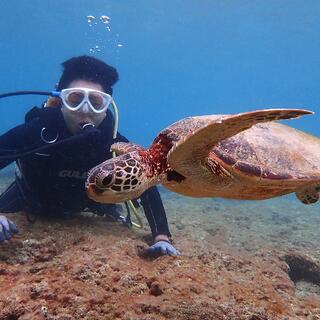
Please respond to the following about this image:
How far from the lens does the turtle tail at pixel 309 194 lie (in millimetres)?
3619

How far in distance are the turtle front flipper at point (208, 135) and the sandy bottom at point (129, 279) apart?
3.27ft

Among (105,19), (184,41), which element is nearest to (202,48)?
(184,41)

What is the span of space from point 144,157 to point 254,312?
4.84 feet

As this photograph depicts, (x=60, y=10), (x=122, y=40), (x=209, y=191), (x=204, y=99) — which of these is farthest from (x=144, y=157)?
(x=204, y=99)

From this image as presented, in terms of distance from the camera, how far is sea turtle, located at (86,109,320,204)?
2.48 m

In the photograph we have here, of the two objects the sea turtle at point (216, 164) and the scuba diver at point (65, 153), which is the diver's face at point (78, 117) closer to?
the scuba diver at point (65, 153)

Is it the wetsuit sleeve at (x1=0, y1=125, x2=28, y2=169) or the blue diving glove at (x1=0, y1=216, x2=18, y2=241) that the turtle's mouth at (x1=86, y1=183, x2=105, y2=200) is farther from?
the wetsuit sleeve at (x1=0, y1=125, x2=28, y2=169)

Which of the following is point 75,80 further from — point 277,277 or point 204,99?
point 204,99

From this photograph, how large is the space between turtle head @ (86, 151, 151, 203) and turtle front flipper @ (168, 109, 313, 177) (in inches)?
11.6

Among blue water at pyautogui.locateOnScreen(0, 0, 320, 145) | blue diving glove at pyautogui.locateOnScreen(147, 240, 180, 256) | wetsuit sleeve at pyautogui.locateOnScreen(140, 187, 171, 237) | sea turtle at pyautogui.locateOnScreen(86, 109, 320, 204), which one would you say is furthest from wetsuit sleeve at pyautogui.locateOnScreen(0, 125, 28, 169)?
blue water at pyautogui.locateOnScreen(0, 0, 320, 145)

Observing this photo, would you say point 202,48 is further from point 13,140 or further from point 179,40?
point 13,140

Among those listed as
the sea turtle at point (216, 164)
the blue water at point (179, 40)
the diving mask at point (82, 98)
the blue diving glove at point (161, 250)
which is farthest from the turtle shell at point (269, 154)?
the blue water at point (179, 40)

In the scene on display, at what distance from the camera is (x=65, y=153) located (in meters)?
4.66

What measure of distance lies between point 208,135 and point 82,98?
3.13 meters
